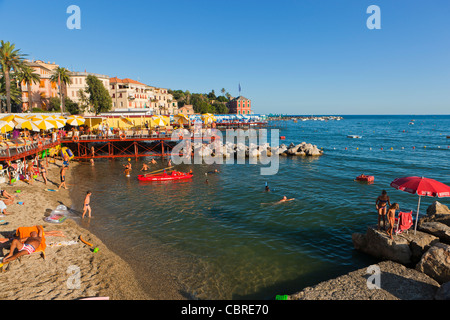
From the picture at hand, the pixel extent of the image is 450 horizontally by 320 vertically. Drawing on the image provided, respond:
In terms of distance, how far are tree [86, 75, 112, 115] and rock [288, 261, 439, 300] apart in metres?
66.2

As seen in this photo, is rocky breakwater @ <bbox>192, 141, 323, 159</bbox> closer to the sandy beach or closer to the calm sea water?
the calm sea water

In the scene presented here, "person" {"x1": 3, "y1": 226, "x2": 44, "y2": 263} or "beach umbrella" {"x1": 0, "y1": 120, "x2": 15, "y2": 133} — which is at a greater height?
"beach umbrella" {"x1": 0, "y1": 120, "x2": 15, "y2": 133}

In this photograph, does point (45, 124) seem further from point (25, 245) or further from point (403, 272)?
point (403, 272)

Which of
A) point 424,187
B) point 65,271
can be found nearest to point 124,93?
point 65,271

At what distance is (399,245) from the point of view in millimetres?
10531

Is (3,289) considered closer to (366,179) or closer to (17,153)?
(17,153)

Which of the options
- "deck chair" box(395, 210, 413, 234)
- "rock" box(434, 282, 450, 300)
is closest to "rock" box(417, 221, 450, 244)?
"deck chair" box(395, 210, 413, 234)

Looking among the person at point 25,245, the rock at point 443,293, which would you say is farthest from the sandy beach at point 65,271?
the rock at point 443,293

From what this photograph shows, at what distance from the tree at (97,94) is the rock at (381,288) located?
66232 millimetres

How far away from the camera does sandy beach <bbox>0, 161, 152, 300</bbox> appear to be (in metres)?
8.58

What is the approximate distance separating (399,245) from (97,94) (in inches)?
2638

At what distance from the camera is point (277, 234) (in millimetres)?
14781

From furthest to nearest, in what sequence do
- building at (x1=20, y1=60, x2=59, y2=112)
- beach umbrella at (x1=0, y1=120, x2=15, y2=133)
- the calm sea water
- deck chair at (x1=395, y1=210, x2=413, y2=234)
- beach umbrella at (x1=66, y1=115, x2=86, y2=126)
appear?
building at (x1=20, y1=60, x2=59, y2=112) → beach umbrella at (x1=66, y1=115, x2=86, y2=126) → beach umbrella at (x1=0, y1=120, x2=15, y2=133) → deck chair at (x1=395, y1=210, x2=413, y2=234) → the calm sea water
